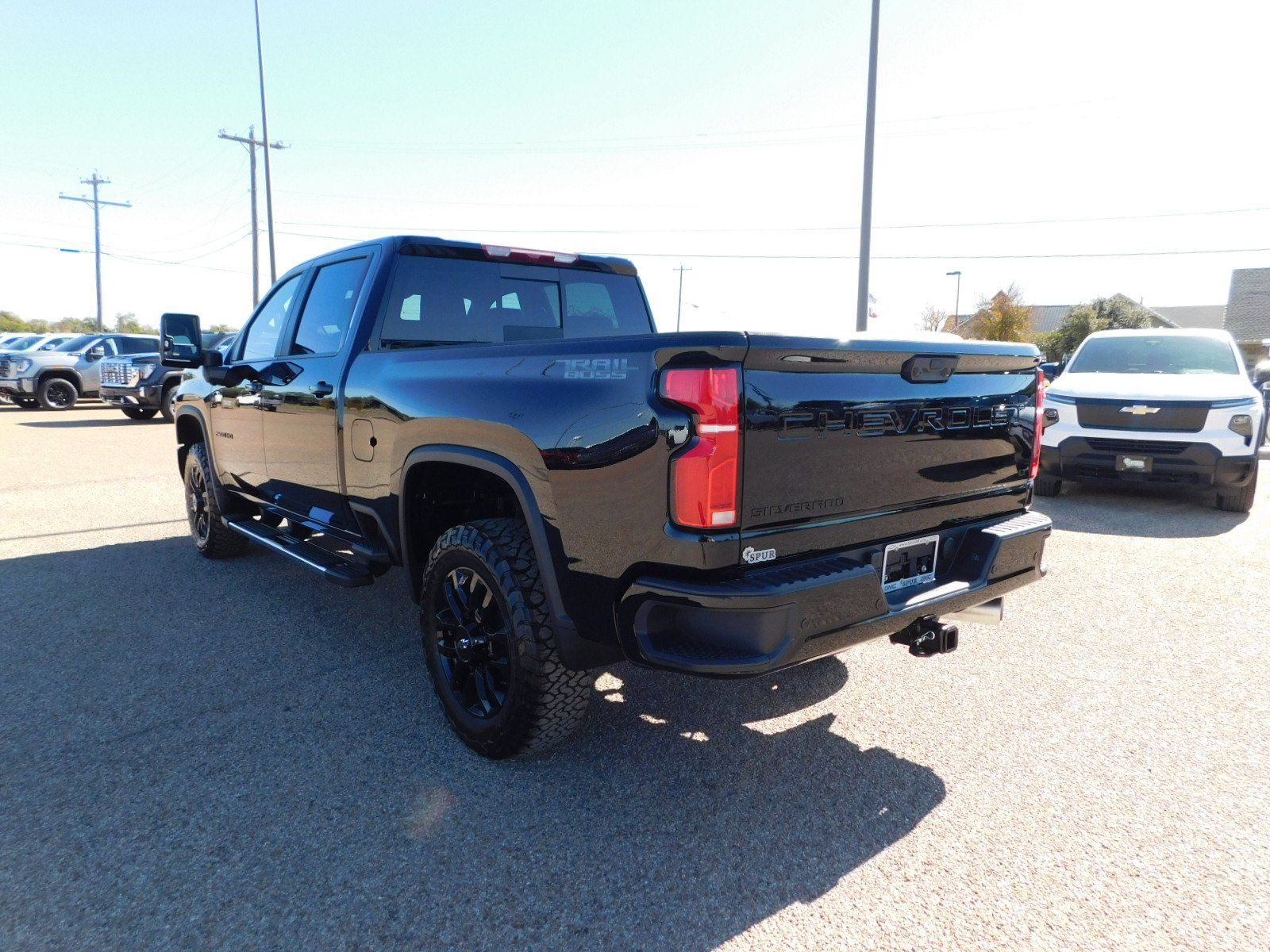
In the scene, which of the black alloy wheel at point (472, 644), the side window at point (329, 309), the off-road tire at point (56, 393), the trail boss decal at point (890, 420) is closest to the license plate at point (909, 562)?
the trail boss decal at point (890, 420)

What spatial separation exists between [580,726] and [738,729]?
2.05 feet

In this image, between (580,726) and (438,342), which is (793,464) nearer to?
(580,726)

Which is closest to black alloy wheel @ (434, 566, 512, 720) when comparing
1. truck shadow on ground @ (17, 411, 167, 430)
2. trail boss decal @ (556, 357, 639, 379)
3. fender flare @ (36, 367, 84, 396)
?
trail boss decal @ (556, 357, 639, 379)

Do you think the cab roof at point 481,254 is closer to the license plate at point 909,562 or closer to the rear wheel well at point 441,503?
the rear wheel well at point 441,503

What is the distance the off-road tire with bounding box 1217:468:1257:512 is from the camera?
738cm

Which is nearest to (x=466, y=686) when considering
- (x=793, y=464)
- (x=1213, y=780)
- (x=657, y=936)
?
(x=657, y=936)

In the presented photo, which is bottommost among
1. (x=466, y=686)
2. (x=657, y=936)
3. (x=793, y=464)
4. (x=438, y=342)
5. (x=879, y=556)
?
(x=657, y=936)

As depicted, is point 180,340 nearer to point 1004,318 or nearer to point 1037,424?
point 1037,424

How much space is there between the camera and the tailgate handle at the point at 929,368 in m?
2.62

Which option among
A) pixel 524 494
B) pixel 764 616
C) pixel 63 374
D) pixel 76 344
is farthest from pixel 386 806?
pixel 76 344

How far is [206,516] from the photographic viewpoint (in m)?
5.63

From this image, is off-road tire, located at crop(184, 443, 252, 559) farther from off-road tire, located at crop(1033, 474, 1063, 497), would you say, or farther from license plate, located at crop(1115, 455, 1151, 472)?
license plate, located at crop(1115, 455, 1151, 472)

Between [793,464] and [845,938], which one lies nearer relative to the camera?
[845,938]

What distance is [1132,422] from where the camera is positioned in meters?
7.47
